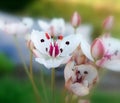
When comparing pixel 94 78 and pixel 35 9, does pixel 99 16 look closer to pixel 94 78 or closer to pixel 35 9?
pixel 35 9

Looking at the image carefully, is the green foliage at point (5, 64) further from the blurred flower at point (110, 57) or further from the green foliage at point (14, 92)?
the blurred flower at point (110, 57)

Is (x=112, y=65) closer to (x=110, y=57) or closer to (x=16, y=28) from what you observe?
(x=110, y=57)

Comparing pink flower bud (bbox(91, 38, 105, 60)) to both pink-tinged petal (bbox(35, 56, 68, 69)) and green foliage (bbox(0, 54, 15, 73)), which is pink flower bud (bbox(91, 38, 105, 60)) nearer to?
pink-tinged petal (bbox(35, 56, 68, 69))

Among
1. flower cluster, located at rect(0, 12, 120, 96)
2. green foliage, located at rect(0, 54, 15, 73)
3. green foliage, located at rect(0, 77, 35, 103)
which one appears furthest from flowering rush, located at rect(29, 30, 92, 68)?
green foliage, located at rect(0, 54, 15, 73)

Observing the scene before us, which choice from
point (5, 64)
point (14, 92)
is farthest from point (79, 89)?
point (5, 64)

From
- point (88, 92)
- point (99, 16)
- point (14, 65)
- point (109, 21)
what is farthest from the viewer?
point (99, 16)

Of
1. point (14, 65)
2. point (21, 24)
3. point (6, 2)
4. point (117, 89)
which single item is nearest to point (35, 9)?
point (6, 2)
